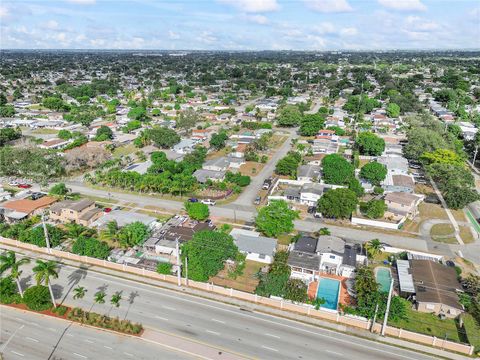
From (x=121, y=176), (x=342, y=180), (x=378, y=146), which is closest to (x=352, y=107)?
(x=378, y=146)

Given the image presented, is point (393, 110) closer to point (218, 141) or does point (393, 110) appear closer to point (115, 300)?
point (218, 141)

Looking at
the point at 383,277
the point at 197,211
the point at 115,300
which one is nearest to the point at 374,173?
the point at 383,277

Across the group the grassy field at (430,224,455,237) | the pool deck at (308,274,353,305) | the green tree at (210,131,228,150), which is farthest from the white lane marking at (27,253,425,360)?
the green tree at (210,131,228,150)

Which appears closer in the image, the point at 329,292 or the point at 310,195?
the point at 329,292

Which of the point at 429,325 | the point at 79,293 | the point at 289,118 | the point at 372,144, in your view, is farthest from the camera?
the point at 289,118

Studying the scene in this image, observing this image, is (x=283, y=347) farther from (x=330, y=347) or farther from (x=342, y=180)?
(x=342, y=180)

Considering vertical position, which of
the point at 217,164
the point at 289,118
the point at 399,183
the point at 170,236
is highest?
the point at 289,118
